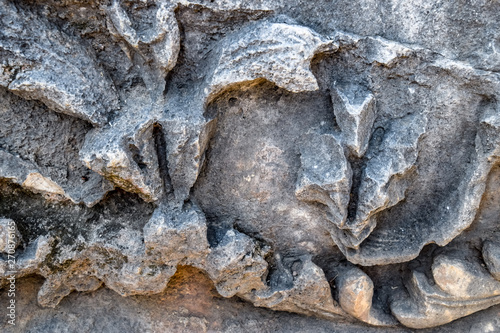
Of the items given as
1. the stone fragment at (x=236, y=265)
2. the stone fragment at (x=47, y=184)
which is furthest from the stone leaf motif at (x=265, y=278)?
the stone fragment at (x=47, y=184)

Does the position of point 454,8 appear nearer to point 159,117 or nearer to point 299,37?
point 299,37

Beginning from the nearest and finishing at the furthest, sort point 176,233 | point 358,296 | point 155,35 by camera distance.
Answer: point 155,35 → point 176,233 → point 358,296

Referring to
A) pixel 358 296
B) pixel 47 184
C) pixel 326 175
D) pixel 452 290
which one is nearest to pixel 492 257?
pixel 452 290

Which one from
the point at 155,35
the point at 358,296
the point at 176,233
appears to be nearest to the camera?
the point at 155,35

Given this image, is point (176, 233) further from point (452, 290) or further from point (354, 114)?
point (452, 290)

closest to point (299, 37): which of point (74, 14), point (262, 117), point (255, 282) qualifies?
point (262, 117)
